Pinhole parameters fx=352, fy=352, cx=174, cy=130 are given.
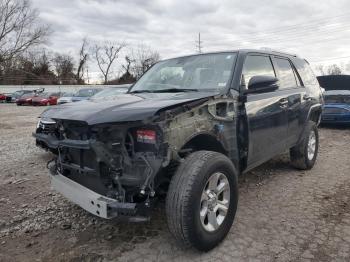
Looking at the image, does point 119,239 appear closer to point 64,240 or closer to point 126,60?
point 64,240

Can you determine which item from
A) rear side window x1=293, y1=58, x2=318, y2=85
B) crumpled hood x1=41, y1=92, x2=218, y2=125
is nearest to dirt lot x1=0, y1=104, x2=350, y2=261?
crumpled hood x1=41, y1=92, x2=218, y2=125

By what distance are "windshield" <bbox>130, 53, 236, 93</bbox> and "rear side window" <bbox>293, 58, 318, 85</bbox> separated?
77.9 inches

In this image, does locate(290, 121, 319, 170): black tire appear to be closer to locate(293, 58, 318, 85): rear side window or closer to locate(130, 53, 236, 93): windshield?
locate(293, 58, 318, 85): rear side window

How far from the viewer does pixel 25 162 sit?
22.5ft

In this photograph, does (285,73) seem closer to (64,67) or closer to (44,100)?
(44,100)

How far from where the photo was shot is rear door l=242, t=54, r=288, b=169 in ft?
13.4

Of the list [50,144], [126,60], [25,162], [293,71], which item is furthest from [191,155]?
[126,60]

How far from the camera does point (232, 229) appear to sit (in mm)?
3650

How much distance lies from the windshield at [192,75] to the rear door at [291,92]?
115 centimetres

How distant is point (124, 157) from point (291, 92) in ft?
10.2

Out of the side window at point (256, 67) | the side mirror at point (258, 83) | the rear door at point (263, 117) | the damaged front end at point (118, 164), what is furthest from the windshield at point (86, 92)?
the damaged front end at point (118, 164)

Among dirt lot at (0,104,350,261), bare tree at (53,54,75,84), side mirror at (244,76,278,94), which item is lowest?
dirt lot at (0,104,350,261)

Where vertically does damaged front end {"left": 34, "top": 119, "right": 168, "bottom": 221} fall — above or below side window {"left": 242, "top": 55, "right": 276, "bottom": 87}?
below

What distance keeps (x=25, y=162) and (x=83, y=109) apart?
426 centimetres
